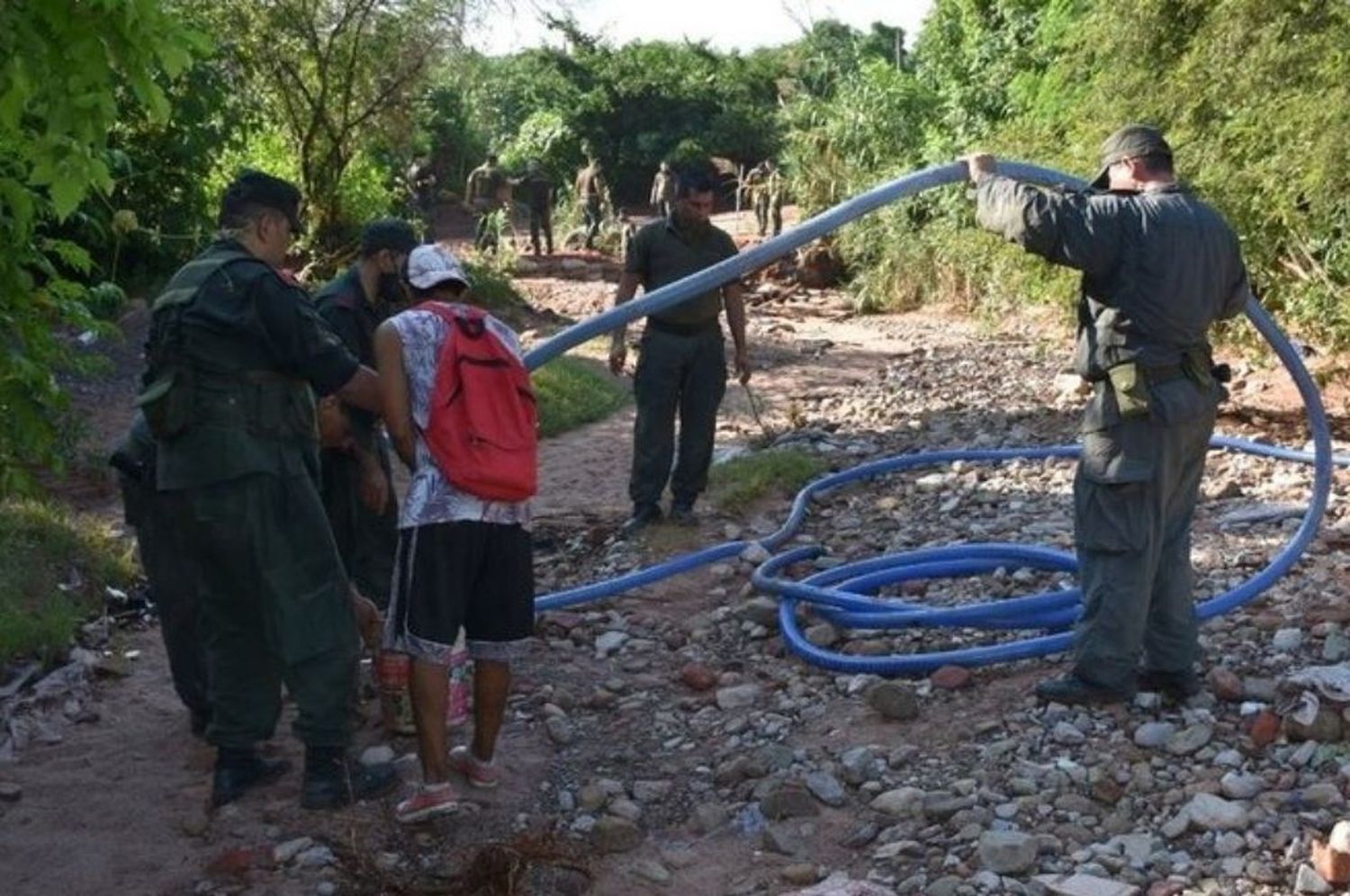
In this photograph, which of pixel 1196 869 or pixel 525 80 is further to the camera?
pixel 525 80

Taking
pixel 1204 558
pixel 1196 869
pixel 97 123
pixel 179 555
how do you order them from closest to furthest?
pixel 97 123 < pixel 1196 869 < pixel 179 555 < pixel 1204 558

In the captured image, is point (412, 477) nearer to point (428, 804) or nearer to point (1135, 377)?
point (428, 804)

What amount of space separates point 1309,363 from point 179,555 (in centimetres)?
749

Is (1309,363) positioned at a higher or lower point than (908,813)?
higher

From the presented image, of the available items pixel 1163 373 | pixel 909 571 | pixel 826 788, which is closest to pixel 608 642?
pixel 909 571

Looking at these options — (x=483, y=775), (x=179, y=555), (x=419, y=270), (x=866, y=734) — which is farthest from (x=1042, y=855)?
(x=179, y=555)

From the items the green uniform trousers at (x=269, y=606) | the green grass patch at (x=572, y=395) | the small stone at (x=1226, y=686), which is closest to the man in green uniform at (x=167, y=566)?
the green uniform trousers at (x=269, y=606)

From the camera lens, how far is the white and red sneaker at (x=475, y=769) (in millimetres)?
4988

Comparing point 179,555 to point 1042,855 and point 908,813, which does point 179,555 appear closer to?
point 908,813

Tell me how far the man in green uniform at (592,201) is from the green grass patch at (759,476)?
1593 cm

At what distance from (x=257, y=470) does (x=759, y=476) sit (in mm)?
4423

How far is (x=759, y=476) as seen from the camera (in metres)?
8.81

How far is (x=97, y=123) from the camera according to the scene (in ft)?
10.1

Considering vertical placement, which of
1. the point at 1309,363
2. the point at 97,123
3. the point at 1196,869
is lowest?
the point at 1196,869
